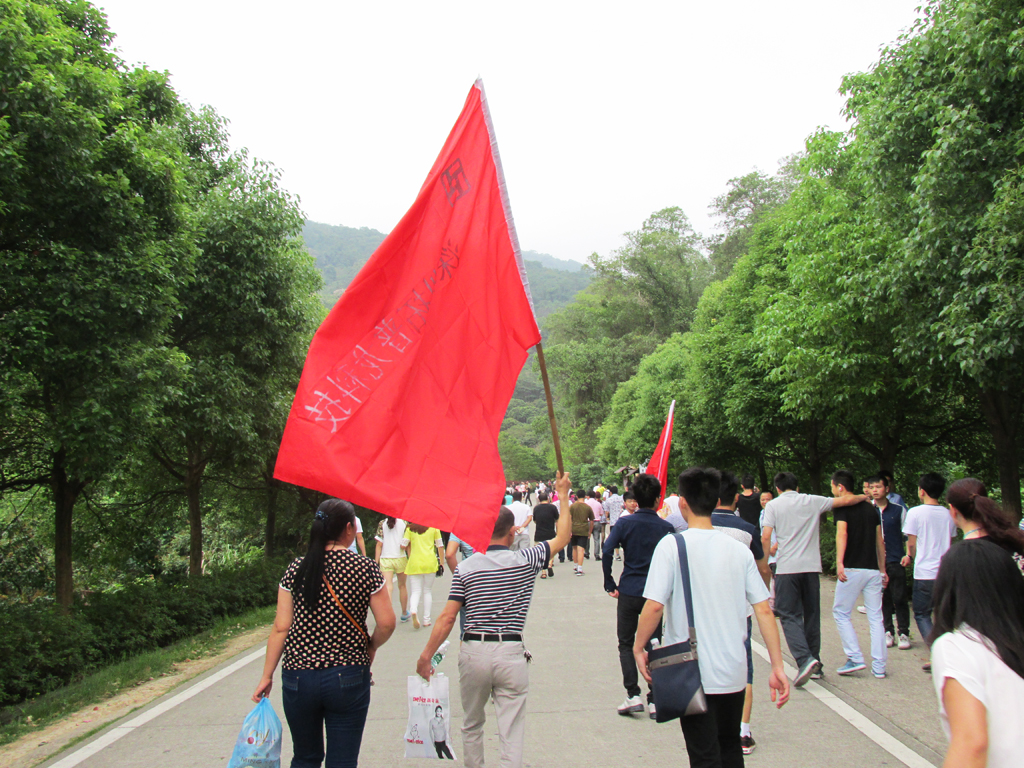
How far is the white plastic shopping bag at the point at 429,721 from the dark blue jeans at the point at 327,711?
730 mm

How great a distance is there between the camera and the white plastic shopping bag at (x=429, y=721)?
4.41m

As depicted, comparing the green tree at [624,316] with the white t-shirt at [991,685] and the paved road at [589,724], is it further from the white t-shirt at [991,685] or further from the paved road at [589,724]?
the white t-shirt at [991,685]

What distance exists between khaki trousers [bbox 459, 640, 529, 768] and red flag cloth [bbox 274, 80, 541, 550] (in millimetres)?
664

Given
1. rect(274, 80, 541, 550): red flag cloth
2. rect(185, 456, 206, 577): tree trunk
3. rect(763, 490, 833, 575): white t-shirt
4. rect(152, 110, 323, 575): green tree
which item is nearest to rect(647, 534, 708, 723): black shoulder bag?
rect(274, 80, 541, 550): red flag cloth

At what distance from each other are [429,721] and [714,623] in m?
1.71

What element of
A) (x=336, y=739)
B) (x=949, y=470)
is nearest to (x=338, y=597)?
(x=336, y=739)

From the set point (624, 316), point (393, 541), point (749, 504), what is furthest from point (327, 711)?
point (624, 316)

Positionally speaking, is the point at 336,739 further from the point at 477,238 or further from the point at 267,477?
the point at 267,477

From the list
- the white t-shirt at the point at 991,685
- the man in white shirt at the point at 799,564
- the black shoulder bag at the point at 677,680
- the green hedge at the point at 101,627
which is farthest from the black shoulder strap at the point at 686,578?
the green hedge at the point at 101,627

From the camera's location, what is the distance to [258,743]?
3.71 m

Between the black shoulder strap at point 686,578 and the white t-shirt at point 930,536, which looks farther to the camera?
the white t-shirt at point 930,536

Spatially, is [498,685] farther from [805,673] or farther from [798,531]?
[798,531]

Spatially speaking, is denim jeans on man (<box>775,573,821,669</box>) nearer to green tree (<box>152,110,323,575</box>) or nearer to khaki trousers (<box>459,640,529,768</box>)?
khaki trousers (<box>459,640,529,768</box>)

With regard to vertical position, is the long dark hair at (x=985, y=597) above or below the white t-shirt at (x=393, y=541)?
above
